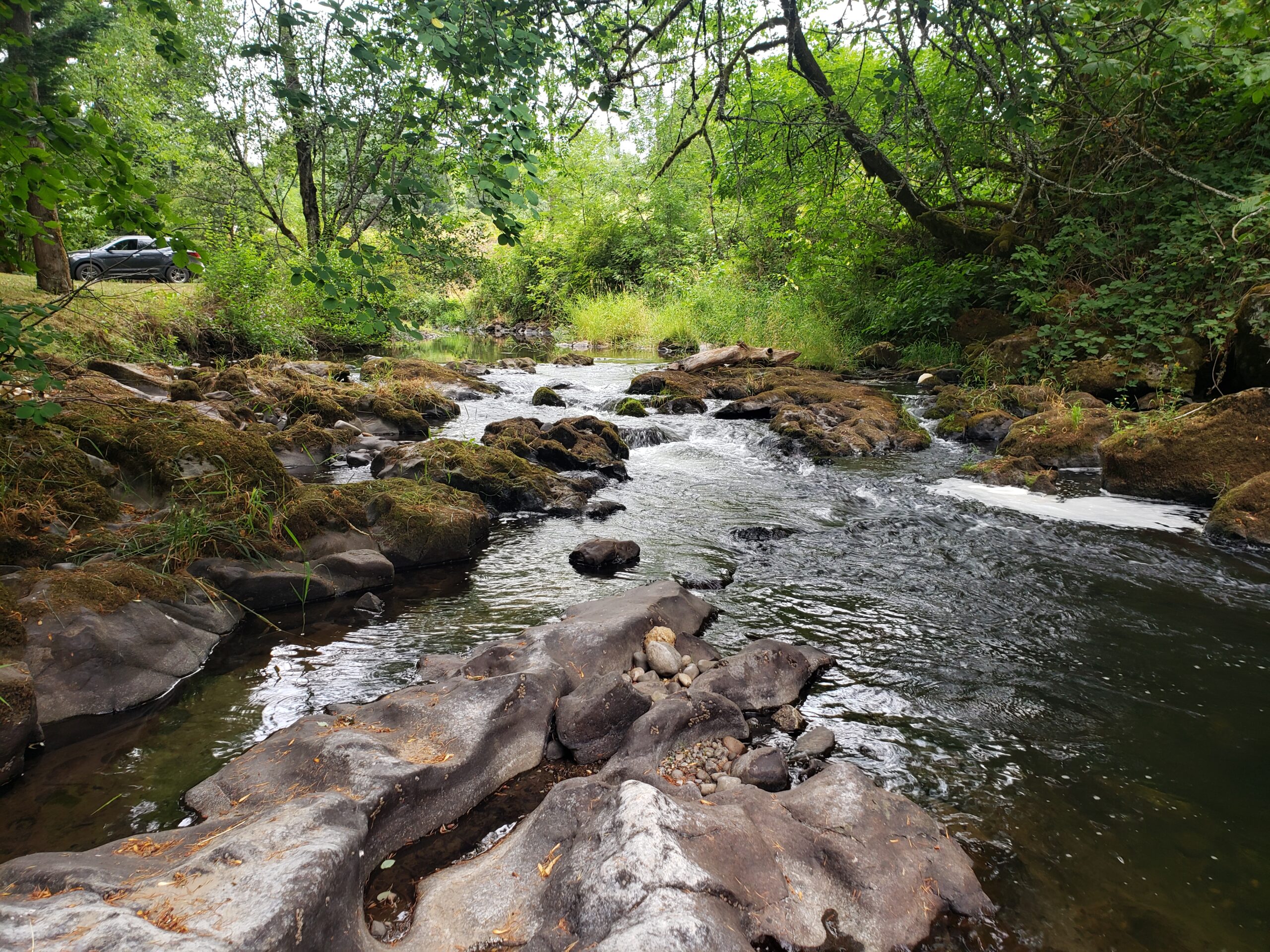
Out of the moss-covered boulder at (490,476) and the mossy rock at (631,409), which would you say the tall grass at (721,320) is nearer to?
the mossy rock at (631,409)

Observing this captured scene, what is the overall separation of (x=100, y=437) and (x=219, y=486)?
1052 millimetres

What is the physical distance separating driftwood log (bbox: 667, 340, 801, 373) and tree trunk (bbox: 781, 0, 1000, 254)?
3.90 metres

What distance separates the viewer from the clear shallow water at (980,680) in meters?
2.48

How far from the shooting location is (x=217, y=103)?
1347 centimetres

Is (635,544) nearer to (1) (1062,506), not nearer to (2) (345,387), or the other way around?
(1) (1062,506)

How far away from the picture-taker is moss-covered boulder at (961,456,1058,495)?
7.31 metres

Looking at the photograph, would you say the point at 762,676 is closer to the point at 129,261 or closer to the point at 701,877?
the point at 701,877

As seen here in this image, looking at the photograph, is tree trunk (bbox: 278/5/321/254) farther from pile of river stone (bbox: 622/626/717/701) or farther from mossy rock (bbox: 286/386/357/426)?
pile of river stone (bbox: 622/626/717/701)

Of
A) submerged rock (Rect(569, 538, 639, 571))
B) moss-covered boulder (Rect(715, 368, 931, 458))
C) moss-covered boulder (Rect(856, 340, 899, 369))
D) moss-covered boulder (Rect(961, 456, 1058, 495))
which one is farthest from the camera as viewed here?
moss-covered boulder (Rect(856, 340, 899, 369))

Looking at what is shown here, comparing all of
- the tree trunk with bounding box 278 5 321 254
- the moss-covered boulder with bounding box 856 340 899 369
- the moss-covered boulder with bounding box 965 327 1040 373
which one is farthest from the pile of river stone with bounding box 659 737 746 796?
the moss-covered boulder with bounding box 856 340 899 369

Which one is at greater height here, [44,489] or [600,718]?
[44,489]

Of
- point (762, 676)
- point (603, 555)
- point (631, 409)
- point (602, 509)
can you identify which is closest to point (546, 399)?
point (631, 409)

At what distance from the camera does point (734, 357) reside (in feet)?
49.6

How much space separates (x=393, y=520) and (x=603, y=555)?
1698 millimetres
